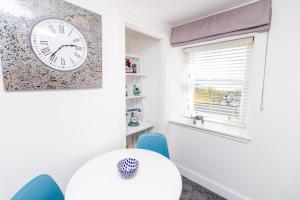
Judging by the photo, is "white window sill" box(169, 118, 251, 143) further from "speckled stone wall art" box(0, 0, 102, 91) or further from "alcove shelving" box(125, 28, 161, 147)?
"speckled stone wall art" box(0, 0, 102, 91)

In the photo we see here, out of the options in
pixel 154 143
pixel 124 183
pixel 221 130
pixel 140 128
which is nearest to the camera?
pixel 124 183

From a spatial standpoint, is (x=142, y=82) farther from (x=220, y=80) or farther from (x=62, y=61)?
(x=62, y=61)

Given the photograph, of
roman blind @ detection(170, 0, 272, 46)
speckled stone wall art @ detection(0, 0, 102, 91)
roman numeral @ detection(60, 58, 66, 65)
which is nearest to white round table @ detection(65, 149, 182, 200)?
speckled stone wall art @ detection(0, 0, 102, 91)

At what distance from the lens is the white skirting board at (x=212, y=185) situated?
172 cm

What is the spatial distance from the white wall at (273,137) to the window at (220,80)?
28 cm

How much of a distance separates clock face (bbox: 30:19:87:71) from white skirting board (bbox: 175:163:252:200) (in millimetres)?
2046

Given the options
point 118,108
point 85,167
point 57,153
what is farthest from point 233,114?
point 57,153

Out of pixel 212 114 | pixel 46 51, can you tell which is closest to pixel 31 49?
pixel 46 51

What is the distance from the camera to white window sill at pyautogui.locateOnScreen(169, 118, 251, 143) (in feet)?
5.41

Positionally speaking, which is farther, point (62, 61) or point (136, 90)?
point (136, 90)

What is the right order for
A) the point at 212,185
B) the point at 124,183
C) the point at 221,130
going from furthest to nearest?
the point at 212,185 < the point at 221,130 < the point at 124,183

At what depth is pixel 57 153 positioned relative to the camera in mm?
1200

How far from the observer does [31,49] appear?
40.1 inches

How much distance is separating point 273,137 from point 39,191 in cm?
197
